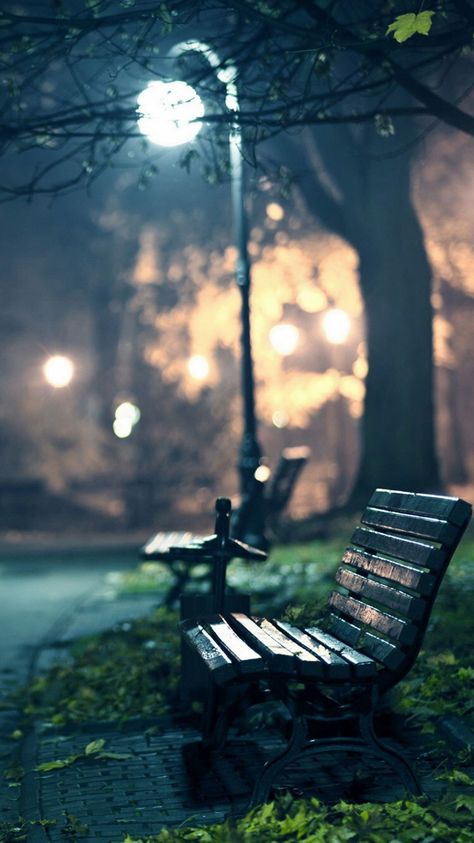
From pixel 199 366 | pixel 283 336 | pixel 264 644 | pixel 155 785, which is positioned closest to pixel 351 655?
pixel 264 644

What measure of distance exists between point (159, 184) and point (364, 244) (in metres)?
10.1

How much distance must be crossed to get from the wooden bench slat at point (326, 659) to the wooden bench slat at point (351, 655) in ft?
0.08

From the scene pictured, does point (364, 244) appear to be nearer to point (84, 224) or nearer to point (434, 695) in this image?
point (434, 695)

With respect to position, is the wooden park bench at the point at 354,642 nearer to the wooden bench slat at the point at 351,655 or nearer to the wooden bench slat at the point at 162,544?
the wooden bench slat at the point at 351,655

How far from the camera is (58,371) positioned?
104 feet

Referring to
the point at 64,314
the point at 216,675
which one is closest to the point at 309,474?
the point at 64,314

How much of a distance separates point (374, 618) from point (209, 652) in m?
0.67

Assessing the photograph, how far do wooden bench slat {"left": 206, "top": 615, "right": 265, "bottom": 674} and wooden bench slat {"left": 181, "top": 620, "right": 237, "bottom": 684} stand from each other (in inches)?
1.1

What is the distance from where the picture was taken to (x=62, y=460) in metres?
28.7

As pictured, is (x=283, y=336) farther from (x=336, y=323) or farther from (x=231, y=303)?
(x=231, y=303)

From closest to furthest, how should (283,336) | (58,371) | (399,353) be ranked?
1. (399,353)
2. (283,336)
3. (58,371)

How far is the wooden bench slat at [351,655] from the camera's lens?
13.0ft

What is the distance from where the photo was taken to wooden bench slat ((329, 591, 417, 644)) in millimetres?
4078

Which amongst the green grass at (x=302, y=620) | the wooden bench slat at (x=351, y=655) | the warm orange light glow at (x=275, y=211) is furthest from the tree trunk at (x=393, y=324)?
the wooden bench slat at (x=351, y=655)
